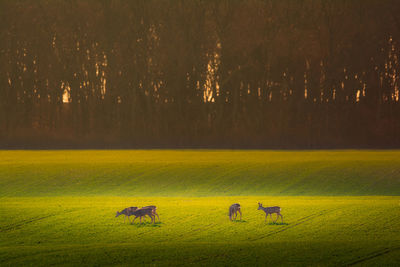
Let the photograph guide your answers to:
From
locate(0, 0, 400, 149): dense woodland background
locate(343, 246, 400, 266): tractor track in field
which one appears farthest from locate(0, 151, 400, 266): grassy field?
locate(0, 0, 400, 149): dense woodland background

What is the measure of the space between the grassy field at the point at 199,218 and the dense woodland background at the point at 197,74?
59.0 feet

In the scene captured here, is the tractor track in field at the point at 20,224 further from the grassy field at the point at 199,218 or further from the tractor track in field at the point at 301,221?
the tractor track in field at the point at 301,221

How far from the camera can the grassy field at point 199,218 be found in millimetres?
8125

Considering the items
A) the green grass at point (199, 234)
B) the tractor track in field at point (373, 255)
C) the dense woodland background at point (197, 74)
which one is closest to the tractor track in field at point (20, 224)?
the green grass at point (199, 234)

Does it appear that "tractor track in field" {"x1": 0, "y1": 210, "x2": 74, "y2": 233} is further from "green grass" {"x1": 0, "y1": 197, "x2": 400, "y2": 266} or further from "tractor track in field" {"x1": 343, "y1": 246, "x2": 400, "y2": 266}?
"tractor track in field" {"x1": 343, "y1": 246, "x2": 400, "y2": 266}

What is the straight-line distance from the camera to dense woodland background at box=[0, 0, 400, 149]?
38.3m

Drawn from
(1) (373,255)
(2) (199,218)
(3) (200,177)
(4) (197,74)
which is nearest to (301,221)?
(2) (199,218)

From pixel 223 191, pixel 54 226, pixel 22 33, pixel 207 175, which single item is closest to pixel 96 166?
pixel 207 175

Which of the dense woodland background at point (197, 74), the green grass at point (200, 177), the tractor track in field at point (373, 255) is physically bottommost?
the tractor track in field at point (373, 255)

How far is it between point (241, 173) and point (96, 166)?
512 centimetres

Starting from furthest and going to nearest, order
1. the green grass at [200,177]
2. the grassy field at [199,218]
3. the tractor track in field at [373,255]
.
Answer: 1. the green grass at [200,177]
2. the grassy field at [199,218]
3. the tractor track in field at [373,255]

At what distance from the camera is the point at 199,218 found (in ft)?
36.4

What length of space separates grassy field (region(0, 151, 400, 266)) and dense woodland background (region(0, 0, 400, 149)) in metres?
18.0

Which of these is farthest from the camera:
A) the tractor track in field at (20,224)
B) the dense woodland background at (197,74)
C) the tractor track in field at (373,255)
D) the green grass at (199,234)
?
the dense woodland background at (197,74)
